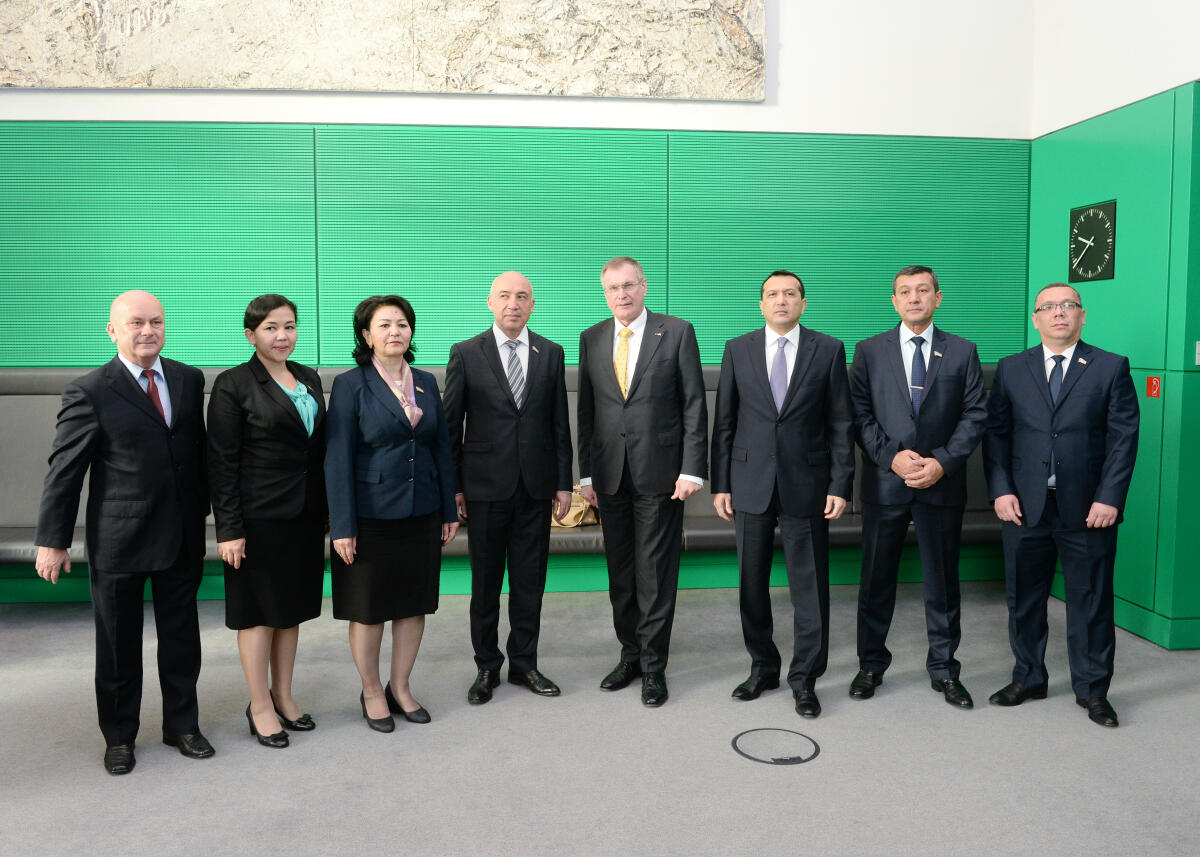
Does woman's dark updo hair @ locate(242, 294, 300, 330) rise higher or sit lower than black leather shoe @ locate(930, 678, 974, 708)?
higher

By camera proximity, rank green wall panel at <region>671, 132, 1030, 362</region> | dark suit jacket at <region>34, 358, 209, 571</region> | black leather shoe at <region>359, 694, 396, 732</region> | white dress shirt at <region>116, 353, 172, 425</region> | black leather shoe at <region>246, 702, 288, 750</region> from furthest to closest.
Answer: green wall panel at <region>671, 132, 1030, 362</region> < black leather shoe at <region>359, 694, 396, 732</region> < black leather shoe at <region>246, 702, 288, 750</region> < white dress shirt at <region>116, 353, 172, 425</region> < dark suit jacket at <region>34, 358, 209, 571</region>

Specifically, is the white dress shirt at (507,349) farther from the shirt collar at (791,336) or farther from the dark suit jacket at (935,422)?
the dark suit jacket at (935,422)

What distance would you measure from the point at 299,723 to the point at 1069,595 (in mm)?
3077

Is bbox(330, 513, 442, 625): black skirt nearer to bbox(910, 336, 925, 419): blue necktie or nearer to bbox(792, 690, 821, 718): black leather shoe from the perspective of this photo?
bbox(792, 690, 821, 718): black leather shoe

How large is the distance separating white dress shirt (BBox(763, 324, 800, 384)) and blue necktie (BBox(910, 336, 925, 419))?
0.51 meters

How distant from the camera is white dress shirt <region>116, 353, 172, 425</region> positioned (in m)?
3.05

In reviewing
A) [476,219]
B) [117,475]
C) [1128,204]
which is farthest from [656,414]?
[1128,204]

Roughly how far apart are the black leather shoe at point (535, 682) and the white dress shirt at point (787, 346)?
157cm

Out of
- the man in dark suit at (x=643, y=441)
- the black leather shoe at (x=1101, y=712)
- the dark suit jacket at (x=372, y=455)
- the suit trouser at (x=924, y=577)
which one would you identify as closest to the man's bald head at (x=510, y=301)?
the man in dark suit at (x=643, y=441)

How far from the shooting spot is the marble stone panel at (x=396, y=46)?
5223 mm

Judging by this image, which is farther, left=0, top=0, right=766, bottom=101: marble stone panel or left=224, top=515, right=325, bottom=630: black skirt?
left=0, top=0, right=766, bottom=101: marble stone panel

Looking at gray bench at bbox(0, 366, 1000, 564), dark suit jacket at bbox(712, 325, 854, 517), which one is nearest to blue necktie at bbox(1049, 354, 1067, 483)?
dark suit jacket at bbox(712, 325, 854, 517)

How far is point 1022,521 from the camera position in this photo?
3.70 meters

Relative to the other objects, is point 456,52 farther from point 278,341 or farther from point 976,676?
point 976,676
